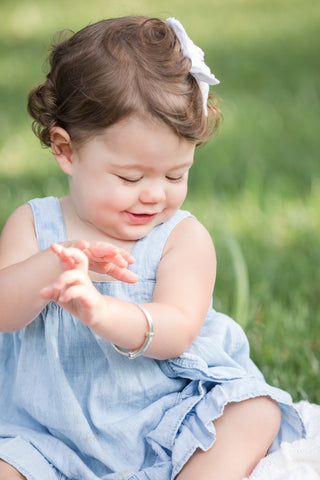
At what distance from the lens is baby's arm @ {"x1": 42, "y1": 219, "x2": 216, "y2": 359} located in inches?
58.1

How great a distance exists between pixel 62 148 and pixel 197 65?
0.37 m

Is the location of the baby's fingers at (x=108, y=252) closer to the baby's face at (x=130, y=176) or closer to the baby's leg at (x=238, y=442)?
the baby's face at (x=130, y=176)

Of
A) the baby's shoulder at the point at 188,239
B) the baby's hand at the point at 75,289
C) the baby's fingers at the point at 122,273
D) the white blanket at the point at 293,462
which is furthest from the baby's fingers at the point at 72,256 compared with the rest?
the white blanket at the point at 293,462

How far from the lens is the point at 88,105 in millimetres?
1726

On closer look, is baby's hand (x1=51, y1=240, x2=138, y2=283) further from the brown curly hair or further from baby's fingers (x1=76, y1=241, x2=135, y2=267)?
the brown curly hair

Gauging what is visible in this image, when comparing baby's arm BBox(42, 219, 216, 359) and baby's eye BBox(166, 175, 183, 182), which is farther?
baby's eye BBox(166, 175, 183, 182)

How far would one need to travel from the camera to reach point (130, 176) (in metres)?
1.72

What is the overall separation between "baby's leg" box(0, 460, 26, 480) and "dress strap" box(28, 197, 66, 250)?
1.65ft

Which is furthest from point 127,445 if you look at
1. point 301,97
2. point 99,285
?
point 301,97

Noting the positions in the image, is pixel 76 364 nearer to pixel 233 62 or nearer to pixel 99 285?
pixel 99 285

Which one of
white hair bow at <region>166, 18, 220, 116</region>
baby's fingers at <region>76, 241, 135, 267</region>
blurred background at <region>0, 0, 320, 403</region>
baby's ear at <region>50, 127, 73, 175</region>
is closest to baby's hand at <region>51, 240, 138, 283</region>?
baby's fingers at <region>76, 241, 135, 267</region>

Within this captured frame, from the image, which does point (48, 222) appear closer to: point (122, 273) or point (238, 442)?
point (122, 273)

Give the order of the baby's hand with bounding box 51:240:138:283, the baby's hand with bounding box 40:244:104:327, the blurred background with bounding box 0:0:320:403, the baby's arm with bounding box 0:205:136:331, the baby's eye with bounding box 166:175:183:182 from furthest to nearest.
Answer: the blurred background with bounding box 0:0:320:403
the baby's eye with bounding box 166:175:183:182
the baby's arm with bounding box 0:205:136:331
the baby's hand with bounding box 51:240:138:283
the baby's hand with bounding box 40:244:104:327

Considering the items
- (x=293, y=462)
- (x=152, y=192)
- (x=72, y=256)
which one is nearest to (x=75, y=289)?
(x=72, y=256)
